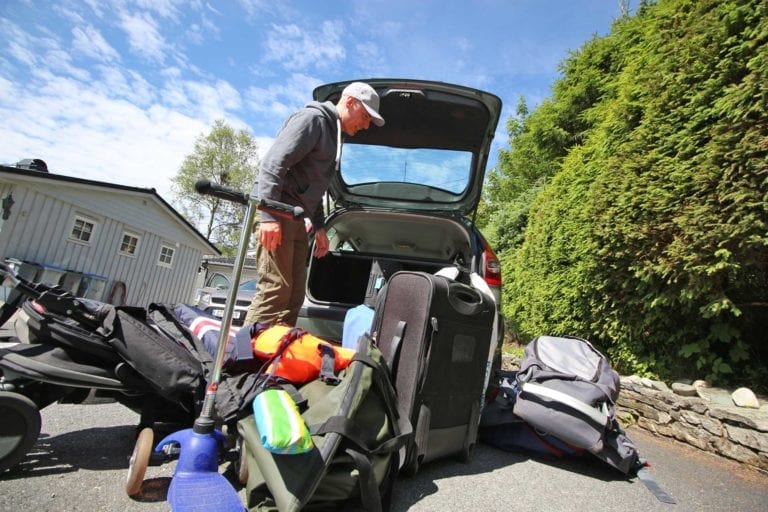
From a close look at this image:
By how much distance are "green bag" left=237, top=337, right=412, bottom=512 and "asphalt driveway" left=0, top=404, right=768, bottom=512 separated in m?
0.27

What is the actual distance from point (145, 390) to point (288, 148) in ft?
4.36

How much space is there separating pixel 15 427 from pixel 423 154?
330cm

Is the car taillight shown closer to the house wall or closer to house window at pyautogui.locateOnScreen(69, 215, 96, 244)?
the house wall

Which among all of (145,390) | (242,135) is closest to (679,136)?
(145,390)

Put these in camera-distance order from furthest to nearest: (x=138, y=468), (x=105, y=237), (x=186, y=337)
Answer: (x=105, y=237), (x=186, y=337), (x=138, y=468)

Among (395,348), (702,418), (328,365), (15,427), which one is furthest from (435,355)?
(702,418)

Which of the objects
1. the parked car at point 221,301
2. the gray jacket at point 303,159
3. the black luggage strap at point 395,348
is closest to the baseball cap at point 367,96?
the gray jacket at point 303,159

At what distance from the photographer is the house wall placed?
9586 mm

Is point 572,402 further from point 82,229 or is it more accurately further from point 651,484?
point 82,229

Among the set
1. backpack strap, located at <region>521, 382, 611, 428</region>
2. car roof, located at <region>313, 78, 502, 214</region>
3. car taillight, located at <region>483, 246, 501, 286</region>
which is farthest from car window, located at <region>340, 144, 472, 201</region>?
backpack strap, located at <region>521, 382, 611, 428</region>

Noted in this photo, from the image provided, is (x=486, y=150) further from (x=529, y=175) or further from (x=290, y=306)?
(x=529, y=175)

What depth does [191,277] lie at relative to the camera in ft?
51.0

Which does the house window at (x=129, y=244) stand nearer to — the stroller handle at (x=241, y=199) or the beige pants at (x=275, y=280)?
the beige pants at (x=275, y=280)

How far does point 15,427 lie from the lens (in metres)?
1.33
